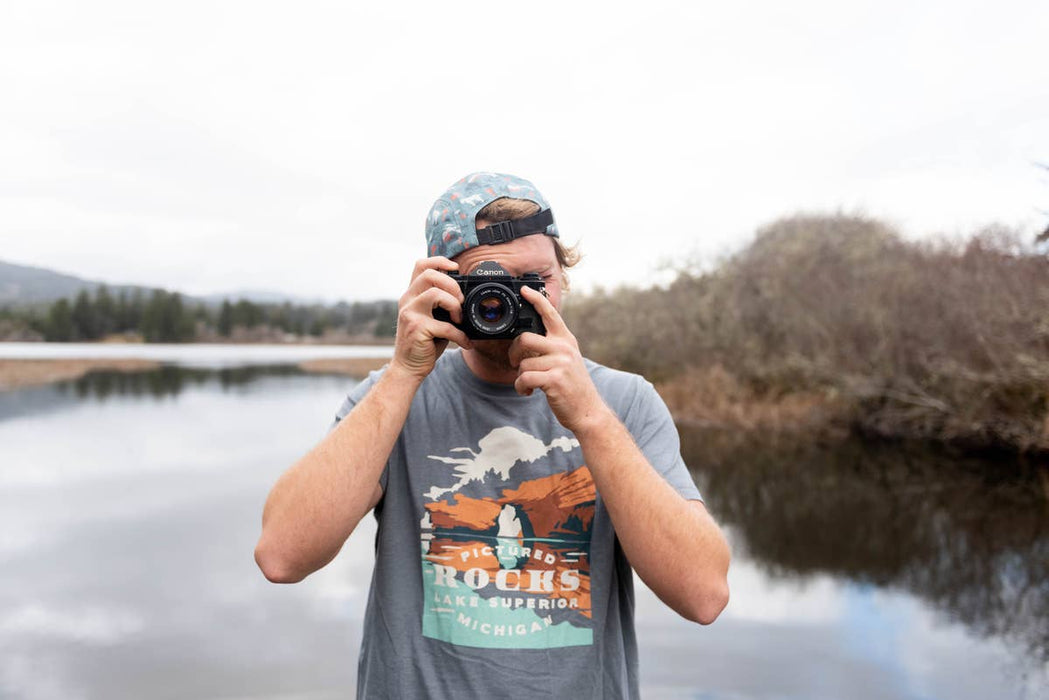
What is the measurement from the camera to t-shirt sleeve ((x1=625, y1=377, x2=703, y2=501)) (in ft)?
4.74

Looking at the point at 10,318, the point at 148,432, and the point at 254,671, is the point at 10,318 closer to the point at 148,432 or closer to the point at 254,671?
the point at 148,432

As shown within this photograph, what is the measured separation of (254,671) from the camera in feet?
20.2

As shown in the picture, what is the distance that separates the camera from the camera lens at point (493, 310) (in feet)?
4.76

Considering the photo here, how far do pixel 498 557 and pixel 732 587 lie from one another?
8032 millimetres

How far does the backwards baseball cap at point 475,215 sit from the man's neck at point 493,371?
0.85 feet

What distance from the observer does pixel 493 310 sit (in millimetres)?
1453

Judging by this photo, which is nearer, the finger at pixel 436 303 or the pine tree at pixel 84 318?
the finger at pixel 436 303

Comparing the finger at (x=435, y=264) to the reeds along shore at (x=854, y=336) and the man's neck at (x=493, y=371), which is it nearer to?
the man's neck at (x=493, y=371)

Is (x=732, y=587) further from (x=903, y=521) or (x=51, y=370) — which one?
(x=51, y=370)

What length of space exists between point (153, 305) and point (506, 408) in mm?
101397

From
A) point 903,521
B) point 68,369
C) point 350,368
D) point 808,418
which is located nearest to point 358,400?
point 903,521

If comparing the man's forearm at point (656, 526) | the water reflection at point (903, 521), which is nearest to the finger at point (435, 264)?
the man's forearm at point (656, 526)

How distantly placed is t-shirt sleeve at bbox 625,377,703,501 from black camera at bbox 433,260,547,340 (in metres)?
0.28

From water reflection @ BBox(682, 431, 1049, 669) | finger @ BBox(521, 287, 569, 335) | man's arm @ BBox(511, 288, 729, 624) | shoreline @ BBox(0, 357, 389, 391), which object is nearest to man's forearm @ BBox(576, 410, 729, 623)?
man's arm @ BBox(511, 288, 729, 624)
